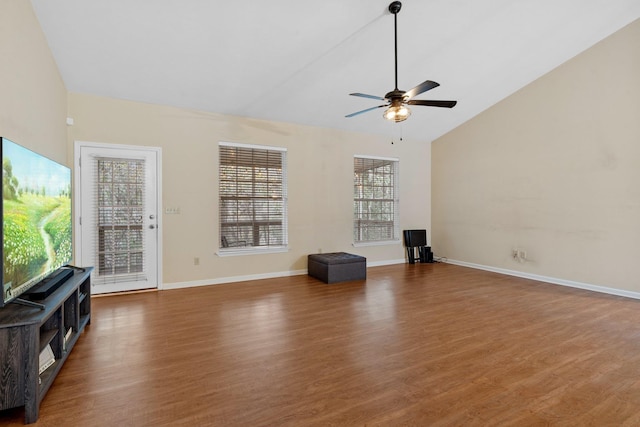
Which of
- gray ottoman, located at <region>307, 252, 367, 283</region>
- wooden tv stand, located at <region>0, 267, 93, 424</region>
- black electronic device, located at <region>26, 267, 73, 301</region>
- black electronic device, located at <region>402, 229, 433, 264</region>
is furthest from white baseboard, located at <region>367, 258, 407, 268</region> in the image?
wooden tv stand, located at <region>0, 267, 93, 424</region>

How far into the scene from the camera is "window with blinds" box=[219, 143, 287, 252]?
17.1ft

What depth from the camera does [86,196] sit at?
4.28 m

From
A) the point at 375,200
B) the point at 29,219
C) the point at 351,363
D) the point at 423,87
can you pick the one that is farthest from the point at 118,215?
the point at 375,200

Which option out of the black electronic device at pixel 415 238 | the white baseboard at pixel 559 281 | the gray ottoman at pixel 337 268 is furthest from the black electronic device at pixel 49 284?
the white baseboard at pixel 559 281

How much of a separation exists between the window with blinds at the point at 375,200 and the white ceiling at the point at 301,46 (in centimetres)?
154

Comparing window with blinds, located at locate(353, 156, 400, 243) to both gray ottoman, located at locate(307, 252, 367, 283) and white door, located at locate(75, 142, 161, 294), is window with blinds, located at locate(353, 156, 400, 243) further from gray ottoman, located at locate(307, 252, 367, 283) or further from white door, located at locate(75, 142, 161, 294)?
white door, located at locate(75, 142, 161, 294)

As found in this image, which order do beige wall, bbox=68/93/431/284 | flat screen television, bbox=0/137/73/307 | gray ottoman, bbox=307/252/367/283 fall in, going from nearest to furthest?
flat screen television, bbox=0/137/73/307, beige wall, bbox=68/93/431/284, gray ottoman, bbox=307/252/367/283

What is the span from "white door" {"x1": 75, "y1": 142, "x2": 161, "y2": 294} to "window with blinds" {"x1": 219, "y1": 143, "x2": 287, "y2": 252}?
1.03 meters

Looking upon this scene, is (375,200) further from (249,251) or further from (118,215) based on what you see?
(118,215)

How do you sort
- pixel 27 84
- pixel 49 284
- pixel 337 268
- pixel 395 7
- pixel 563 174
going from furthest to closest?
1. pixel 337 268
2. pixel 563 174
3. pixel 395 7
4. pixel 27 84
5. pixel 49 284

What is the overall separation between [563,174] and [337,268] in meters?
3.99

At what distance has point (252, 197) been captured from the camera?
17.8 feet

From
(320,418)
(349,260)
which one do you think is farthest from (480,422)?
(349,260)

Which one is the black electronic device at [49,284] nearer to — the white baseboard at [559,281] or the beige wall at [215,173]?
the beige wall at [215,173]
